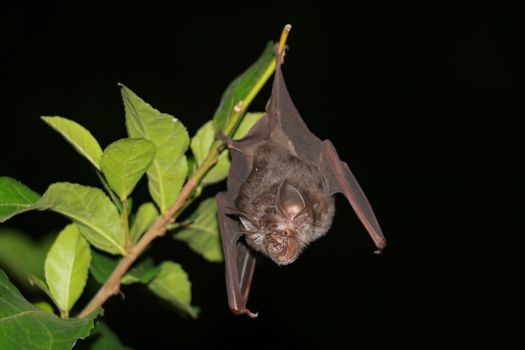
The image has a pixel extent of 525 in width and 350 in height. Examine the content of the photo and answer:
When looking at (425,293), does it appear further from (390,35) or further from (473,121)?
(390,35)

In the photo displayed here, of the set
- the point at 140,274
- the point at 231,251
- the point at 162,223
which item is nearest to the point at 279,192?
the point at 231,251

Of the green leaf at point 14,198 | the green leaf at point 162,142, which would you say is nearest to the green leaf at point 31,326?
the green leaf at point 14,198

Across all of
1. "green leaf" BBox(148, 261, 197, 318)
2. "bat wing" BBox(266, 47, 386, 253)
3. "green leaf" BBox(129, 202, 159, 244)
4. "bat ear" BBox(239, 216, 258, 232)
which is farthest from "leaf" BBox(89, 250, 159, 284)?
A: "bat wing" BBox(266, 47, 386, 253)

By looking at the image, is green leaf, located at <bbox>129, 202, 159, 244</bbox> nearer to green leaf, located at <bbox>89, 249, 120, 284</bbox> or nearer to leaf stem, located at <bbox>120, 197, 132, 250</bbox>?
leaf stem, located at <bbox>120, 197, 132, 250</bbox>

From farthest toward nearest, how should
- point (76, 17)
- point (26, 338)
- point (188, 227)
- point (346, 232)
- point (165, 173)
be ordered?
point (76, 17)
point (346, 232)
point (188, 227)
point (165, 173)
point (26, 338)

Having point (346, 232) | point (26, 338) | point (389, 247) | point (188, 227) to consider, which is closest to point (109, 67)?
point (346, 232)
